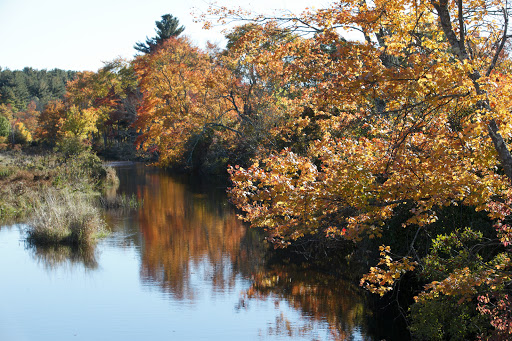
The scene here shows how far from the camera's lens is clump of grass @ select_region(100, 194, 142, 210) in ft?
67.9

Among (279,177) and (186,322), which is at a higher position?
(279,177)

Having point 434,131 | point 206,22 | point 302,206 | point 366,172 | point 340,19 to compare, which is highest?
point 206,22

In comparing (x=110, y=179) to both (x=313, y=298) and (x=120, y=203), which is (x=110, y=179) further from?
(x=313, y=298)

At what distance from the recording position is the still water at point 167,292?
29.7 ft

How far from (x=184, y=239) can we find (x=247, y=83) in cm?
1040

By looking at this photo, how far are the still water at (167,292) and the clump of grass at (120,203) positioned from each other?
13.1 feet

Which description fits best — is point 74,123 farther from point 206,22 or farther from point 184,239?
point 206,22

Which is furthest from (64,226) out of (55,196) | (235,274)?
(235,274)

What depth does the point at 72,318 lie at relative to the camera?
9617 mm

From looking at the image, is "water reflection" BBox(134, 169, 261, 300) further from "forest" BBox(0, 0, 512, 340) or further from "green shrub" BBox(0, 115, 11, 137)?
"green shrub" BBox(0, 115, 11, 137)

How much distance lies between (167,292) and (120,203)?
10794 mm

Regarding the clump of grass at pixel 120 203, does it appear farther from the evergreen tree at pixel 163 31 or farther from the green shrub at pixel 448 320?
the evergreen tree at pixel 163 31

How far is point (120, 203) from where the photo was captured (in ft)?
69.2

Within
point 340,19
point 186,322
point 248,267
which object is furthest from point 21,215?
point 340,19
